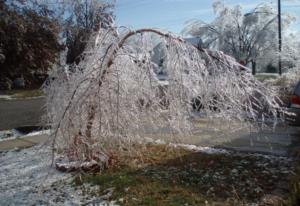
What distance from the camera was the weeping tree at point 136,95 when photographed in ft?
18.1

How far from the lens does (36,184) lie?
19.3 ft

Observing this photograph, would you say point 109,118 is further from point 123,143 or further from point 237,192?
point 237,192

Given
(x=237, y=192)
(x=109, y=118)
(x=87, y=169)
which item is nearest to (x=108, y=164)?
(x=87, y=169)

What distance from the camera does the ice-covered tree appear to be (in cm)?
4147

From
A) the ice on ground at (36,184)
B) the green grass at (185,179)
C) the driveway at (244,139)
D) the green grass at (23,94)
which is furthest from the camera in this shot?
the green grass at (23,94)

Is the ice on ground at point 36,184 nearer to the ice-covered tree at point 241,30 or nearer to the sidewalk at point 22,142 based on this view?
the sidewalk at point 22,142

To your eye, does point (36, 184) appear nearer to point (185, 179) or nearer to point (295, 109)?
point (185, 179)

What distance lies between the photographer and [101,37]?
21.5 ft

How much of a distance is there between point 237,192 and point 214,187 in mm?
311

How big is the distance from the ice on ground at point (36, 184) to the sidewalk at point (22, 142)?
974mm

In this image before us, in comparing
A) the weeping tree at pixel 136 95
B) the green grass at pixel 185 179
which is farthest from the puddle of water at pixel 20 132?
the green grass at pixel 185 179

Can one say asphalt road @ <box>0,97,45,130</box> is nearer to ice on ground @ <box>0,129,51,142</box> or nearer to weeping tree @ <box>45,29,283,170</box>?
ice on ground @ <box>0,129,51,142</box>

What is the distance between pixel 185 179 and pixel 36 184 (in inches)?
78.7

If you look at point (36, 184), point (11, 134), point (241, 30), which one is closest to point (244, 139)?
point (36, 184)
